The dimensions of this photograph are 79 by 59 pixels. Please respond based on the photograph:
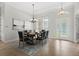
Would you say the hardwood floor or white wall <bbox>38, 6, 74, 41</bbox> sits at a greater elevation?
white wall <bbox>38, 6, 74, 41</bbox>

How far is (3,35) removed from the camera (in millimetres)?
2150

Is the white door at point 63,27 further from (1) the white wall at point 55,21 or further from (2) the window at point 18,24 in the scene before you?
(2) the window at point 18,24

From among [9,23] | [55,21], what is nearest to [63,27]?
[55,21]

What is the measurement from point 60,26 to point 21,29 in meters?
0.96

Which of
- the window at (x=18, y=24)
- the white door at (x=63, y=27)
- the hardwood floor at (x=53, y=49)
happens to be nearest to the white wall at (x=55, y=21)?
the white door at (x=63, y=27)

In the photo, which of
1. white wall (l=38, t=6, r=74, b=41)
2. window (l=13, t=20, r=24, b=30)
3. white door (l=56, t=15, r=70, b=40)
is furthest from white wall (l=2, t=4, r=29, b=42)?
white door (l=56, t=15, r=70, b=40)

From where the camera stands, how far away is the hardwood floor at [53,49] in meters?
2.17

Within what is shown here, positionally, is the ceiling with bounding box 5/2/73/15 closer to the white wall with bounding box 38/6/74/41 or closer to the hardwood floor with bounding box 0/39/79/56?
the white wall with bounding box 38/6/74/41

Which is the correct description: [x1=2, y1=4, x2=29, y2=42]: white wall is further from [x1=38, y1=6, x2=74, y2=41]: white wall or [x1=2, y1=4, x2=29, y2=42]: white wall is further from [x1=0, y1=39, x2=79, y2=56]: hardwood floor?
[x1=38, y1=6, x2=74, y2=41]: white wall

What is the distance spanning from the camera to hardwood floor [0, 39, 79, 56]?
217 centimetres

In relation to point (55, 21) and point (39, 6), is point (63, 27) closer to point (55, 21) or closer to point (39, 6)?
point (55, 21)

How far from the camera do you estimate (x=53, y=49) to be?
2.26 m

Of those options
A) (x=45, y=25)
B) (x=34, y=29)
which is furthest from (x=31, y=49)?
(x=45, y=25)

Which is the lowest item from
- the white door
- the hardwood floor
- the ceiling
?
the hardwood floor
